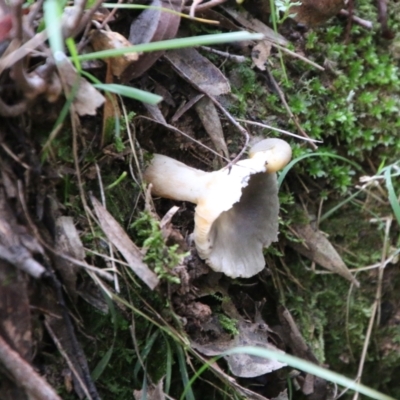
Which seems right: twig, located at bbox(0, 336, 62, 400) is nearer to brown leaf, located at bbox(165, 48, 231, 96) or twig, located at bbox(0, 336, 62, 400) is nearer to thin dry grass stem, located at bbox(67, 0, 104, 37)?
thin dry grass stem, located at bbox(67, 0, 104, 37)

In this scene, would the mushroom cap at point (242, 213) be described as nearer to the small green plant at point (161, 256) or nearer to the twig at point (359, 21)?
the small green plant at point (161, 256)

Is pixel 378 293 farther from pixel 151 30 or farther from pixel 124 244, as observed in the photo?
pixel 151 30

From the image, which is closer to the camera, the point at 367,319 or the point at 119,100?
the point at 119,100

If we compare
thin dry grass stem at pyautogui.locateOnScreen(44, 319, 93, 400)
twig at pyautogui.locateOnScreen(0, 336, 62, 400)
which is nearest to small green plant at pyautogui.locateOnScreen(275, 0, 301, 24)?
thin dry grass stem at pyautogui.locateOnScreen(44, 319, 93, 400)

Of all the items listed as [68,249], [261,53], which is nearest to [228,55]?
[261,53]

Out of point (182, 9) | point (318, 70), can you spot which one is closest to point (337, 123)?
point (318, 70)

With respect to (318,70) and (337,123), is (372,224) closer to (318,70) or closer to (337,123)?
(337,123)
